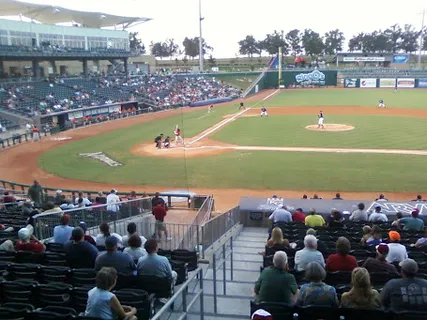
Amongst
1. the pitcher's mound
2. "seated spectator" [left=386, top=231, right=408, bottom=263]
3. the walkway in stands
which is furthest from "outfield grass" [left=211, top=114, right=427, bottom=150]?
"seated spectator" [left=386, top=231, right=408, bottom=263]

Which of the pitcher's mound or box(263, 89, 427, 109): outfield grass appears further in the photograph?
box(263, 89, 427, 109): outfield grass

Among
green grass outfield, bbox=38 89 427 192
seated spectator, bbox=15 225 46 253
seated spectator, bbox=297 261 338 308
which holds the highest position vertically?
seated spectator, bbox=297 261 338 308

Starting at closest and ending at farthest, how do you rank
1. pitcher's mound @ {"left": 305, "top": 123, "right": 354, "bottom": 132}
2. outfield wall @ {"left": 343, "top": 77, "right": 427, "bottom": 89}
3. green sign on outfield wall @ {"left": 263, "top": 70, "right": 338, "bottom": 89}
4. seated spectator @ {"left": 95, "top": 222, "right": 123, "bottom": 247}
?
seated spectator @ {"left": 95, "top": 222, "right": 123, "bottom": 247}, pitcher's mound @ {"left": 305, "top": 123, "right": 354, "bottom": 132}, outfield wall @ {"left": 343, "top": 77, "right": 427, "bottom": 89}, green sign on outfield wall @ {"left": 263, "top": 70, "right": 338, "bottom": 89}

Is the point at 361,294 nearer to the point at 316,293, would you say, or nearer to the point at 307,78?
the point at 316,293

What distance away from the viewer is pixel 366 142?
31.8m

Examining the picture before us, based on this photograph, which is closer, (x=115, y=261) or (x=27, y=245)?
(x=115, y=261)

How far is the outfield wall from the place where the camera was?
264 feet

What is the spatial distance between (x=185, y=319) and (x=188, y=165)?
71.1 feet

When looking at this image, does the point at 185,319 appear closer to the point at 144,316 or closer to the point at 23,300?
the point at 144,316

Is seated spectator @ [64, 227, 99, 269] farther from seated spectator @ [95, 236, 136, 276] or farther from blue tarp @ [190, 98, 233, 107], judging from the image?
blue tarp @ [190, 98, 233, 107]

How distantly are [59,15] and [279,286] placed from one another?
64.5 m

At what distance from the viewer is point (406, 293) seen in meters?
5.21

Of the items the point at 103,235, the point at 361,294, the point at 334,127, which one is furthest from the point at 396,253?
the point at 334,127

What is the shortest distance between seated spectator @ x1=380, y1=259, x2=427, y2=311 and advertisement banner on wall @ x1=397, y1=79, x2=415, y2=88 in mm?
84015
